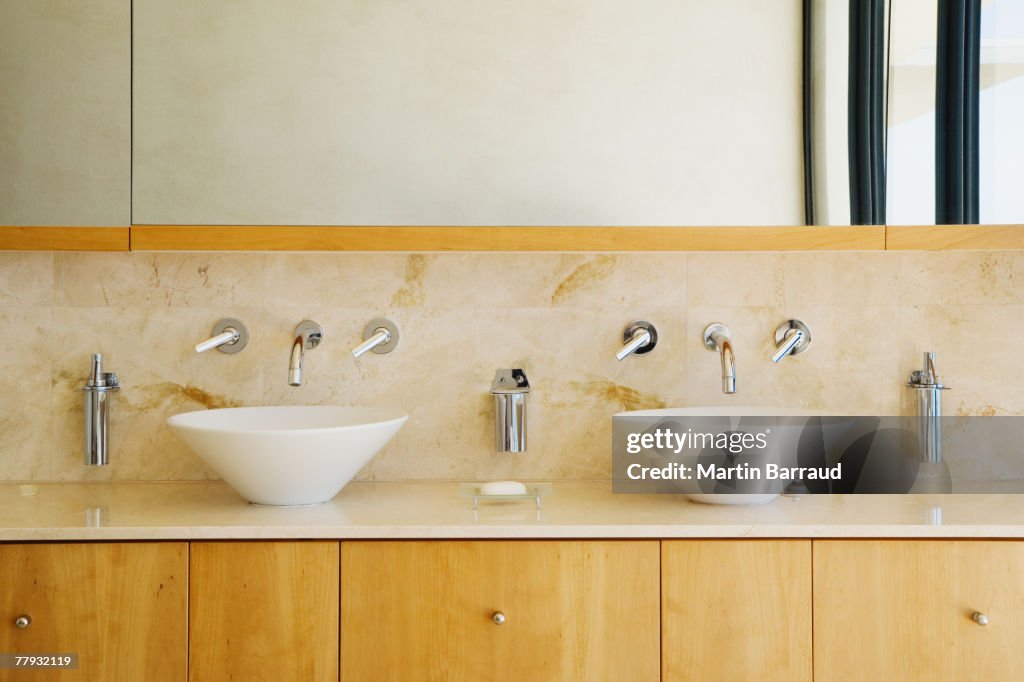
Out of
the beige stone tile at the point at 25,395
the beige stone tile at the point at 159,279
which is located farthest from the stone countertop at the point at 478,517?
the beige stone tile at the point at 159,279

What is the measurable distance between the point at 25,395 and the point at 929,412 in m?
1.95

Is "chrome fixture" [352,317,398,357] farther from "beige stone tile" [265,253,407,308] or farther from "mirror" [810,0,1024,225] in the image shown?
"mirror" [810,0,1024,225]

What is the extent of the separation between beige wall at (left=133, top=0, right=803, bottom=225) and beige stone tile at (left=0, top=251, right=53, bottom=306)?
0.36 meters

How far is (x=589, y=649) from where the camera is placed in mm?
1303

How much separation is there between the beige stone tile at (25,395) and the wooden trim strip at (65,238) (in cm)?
25

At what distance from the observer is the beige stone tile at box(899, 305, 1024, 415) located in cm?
173

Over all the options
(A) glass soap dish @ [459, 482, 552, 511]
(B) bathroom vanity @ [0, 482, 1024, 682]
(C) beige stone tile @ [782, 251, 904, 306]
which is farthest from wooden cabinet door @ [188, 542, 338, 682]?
(C) beige stone tile @ [782, 251, 904, 306]

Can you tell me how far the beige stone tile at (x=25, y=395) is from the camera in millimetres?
1706

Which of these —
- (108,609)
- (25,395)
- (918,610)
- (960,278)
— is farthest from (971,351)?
(25,395)

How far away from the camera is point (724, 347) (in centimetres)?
161

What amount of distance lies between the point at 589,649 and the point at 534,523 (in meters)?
0.22

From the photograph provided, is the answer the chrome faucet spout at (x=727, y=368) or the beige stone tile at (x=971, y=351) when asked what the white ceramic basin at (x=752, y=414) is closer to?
the chrome faucet spout at (x=727, y=368)

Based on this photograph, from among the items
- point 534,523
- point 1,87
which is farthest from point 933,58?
point 1,87

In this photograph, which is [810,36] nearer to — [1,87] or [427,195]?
[427,195]
